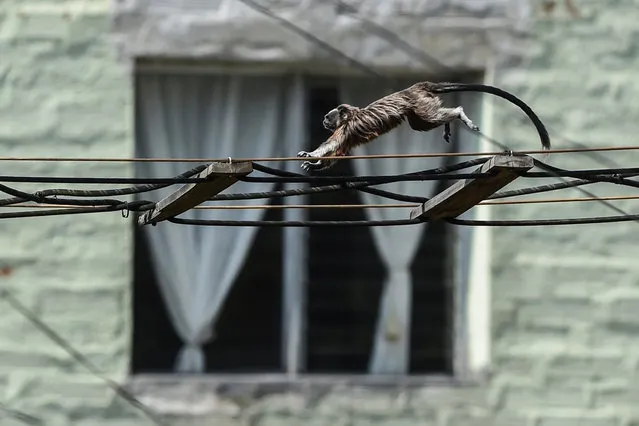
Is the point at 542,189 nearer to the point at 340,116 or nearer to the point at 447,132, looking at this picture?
the point at 447,132

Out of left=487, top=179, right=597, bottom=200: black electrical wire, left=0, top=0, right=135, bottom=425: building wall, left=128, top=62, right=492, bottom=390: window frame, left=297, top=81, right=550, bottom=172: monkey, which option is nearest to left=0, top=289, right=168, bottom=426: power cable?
left=0, top=0, right=135, bottom=425: building wall

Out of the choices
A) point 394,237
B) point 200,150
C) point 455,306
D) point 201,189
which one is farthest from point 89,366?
point 201,189

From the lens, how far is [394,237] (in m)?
8.83

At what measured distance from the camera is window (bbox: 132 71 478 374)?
29.0 feet

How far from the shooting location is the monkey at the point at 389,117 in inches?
225

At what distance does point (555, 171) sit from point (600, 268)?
121 inches

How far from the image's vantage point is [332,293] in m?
8.94

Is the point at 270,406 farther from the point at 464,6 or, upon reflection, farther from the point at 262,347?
the point at 464,6

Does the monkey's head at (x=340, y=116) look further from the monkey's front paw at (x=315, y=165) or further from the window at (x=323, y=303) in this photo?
the window at (x=323, y=303)

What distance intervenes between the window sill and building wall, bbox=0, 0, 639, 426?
0.04ft

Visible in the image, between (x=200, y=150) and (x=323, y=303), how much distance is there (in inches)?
47.5

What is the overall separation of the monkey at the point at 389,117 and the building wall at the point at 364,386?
9.54 ft

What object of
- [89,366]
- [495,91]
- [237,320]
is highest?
[495,91]

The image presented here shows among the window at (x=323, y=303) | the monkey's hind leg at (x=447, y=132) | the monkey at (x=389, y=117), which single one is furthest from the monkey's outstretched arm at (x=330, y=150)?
the window at (x=323, y=303)
